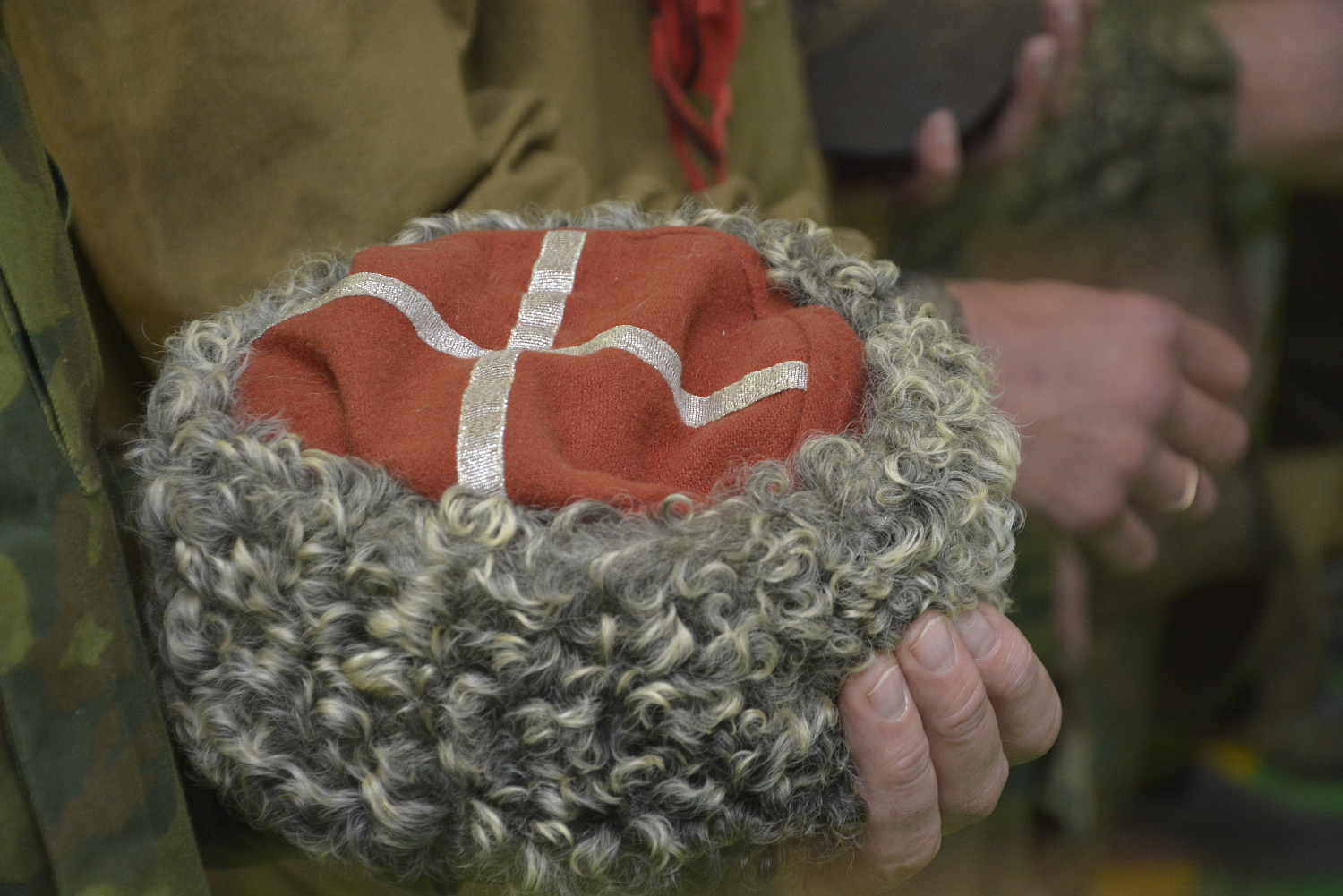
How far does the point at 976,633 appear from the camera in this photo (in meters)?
0.35

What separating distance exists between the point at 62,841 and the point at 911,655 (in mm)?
304

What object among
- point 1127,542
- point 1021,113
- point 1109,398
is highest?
point 1021,113

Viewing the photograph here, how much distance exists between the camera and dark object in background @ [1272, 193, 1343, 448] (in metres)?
0.71

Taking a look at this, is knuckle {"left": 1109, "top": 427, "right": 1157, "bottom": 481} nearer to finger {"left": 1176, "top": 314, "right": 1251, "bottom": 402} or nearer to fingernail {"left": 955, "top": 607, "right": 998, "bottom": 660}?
finger {"left": 1176, "top": 314, "right": 1251, "bottom": 402}

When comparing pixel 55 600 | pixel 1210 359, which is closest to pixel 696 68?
pixel 1210 359

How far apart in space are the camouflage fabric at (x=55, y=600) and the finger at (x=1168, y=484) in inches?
22.1

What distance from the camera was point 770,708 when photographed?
1.01 ft

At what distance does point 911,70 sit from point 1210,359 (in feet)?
1.25

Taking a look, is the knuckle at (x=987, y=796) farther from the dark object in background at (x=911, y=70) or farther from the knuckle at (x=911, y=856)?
the dark object in background at (x=911, y=70)

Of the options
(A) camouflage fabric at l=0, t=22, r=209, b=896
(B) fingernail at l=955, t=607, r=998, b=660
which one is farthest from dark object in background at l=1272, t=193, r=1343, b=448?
(A) camouflage fabric at l=0, t=22, r=209, b=896

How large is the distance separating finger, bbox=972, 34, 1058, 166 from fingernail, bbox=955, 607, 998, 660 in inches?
22.2

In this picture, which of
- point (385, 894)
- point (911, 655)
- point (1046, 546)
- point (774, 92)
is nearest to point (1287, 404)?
point (1046, 546)

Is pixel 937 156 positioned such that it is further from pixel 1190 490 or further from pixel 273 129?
pixel 273 129

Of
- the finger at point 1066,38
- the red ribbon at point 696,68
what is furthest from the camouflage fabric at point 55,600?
the finger at point 1066,38
